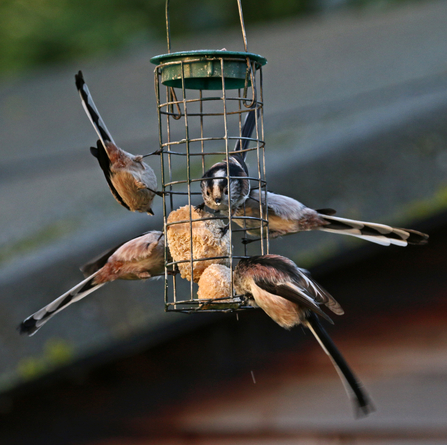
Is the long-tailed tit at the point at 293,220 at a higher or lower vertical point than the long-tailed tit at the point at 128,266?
higher

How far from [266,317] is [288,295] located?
5.13ft

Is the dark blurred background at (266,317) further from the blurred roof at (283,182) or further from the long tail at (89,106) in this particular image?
the long tail at (89,106)

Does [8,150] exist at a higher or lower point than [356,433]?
higher

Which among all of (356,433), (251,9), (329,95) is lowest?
(356,433)

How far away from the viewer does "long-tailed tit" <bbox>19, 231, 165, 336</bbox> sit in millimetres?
3268

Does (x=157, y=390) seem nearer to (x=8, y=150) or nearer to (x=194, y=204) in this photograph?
(x=194, y=204)

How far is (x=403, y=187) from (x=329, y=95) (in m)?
1.84

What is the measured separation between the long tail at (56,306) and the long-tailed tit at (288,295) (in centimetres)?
80

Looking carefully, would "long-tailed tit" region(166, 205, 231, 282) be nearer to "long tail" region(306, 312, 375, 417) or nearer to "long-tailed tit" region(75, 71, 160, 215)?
Answer: "long-tailed tit" region(75, 71, 160, 215)

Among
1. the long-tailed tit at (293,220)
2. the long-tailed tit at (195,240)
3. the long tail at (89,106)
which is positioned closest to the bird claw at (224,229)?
the long-tailed tit at (195,240)

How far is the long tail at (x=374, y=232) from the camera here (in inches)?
120

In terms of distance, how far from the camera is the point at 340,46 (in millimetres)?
6844

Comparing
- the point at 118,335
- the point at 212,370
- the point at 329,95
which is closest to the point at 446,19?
the point at 329,95

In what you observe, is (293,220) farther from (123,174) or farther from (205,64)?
(205,64)
